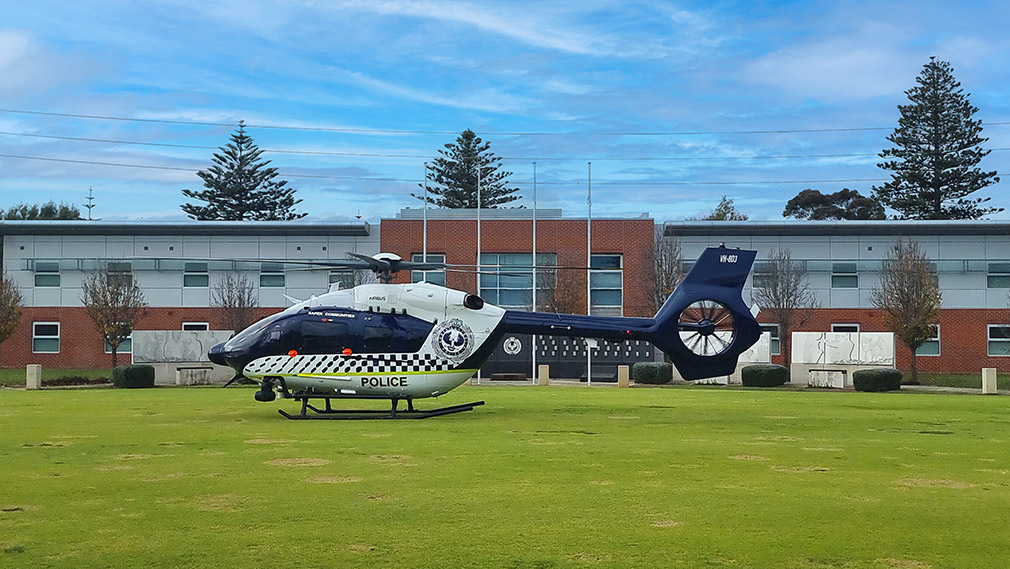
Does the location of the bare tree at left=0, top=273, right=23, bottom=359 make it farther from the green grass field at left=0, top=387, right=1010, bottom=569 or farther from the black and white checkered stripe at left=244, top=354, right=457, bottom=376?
the black and white checkered stripe at left=244, top=354, right=457, bottom=376

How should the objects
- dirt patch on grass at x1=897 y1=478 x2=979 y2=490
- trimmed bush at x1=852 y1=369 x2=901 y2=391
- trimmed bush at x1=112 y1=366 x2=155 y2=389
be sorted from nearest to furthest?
1. dirt patch on grass at x1=897 y1=478 x2=979 y2=490
2. trimmed bush at x1=852 y1=369 x2=901 y2=391
3. trimmed bush at x1=112 y1=366 x2=155 y2=389

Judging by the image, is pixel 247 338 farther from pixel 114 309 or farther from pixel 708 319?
pixel 114 309

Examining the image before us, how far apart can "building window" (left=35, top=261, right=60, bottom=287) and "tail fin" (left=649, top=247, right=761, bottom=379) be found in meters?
41.7

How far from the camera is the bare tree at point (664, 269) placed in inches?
1843

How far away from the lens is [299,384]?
20.2 m

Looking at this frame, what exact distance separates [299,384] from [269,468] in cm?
823

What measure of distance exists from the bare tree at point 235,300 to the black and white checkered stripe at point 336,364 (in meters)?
29.3

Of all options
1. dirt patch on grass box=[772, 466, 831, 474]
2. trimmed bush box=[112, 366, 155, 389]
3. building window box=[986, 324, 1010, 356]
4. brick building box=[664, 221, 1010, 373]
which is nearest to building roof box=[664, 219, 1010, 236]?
brick building box=[664, 221, 1010, 373]

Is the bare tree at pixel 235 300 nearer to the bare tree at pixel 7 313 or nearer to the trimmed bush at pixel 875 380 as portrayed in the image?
the bare tree at pixel 7 313

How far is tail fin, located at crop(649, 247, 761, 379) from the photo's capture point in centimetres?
2062

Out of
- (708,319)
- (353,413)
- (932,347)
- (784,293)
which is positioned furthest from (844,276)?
(353,413)

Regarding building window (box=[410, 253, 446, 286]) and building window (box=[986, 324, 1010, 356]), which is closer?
building window (box=[410, 253, 446, 286])

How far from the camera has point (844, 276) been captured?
5269 cm

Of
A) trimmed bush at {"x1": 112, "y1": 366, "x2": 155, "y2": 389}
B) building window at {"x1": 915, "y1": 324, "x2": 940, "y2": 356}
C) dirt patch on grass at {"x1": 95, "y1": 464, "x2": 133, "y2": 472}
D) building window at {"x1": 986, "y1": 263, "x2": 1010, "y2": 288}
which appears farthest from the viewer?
building window at {"x1": 915, "y1": 324, "x2": 940, "y2": 356}
